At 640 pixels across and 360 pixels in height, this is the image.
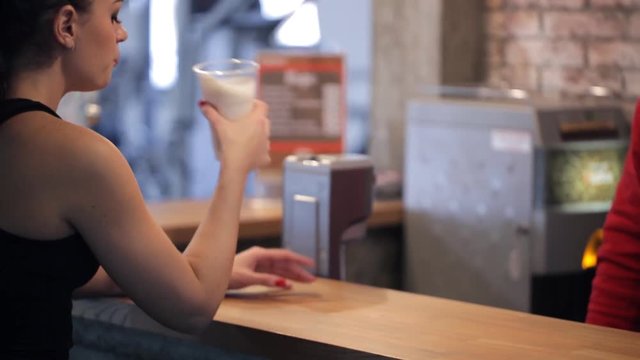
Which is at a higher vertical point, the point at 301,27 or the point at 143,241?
the point at 301,27

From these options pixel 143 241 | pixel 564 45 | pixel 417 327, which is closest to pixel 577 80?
pixel 564 45

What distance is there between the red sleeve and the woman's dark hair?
1110 millimetres

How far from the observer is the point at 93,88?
1.91 meters

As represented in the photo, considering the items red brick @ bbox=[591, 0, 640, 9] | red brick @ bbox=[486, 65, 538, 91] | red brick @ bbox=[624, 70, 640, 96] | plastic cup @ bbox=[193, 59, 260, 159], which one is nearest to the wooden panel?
plastic cup @ bbox=[193, 59, 260, 159]

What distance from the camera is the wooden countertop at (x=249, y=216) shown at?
3.84 m

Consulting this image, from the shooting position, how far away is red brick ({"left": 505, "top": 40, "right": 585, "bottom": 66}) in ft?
15.0

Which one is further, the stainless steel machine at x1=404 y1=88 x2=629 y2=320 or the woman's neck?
the stainless steel machine at x1=404 y1=88 x2=629 y2=320

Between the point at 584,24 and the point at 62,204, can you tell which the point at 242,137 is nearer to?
the point at 62,204

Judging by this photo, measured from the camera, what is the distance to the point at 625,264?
240 centimetres

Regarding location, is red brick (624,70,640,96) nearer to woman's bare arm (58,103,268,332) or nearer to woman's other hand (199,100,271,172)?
woman's other hand (199,100,271,172)

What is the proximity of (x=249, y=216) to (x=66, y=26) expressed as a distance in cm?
228

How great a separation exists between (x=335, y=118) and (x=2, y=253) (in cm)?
293

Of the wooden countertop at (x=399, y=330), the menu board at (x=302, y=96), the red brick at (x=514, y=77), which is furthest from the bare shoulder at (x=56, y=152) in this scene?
the red brick at (x=514, y=77)

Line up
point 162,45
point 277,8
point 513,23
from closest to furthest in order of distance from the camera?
point 513,23 → point 277,8 → point 162,45
